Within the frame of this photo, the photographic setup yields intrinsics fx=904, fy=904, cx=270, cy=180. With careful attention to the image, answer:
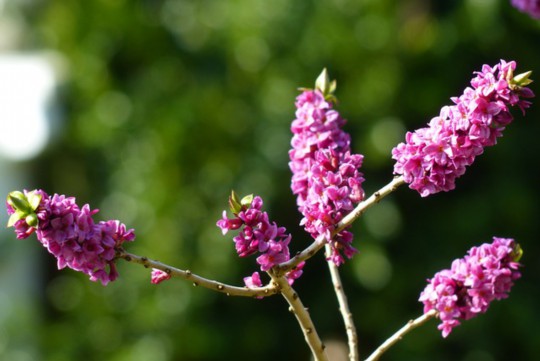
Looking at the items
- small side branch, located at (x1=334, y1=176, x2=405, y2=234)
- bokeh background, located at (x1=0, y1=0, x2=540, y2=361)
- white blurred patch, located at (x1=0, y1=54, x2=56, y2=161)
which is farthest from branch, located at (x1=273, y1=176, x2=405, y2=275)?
white blurred patch, located at (x1=0, y1=54, x2=56, y2=161)

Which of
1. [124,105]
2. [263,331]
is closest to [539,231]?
A: [263,331]

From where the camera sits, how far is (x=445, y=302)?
3.51ft

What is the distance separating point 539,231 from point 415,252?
586 millimetres

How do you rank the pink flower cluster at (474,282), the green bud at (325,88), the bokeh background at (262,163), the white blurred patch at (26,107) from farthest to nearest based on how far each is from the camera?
the white blurred patch at (26,107)
the bokeh background at (262,163)
the green bud at (325,88)
the pink flower cluster at (474,282)

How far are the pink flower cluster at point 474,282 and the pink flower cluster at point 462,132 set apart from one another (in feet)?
0.39

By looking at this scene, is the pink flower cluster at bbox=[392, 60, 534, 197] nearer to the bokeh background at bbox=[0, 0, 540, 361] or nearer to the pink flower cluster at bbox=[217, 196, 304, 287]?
the pink flower cluster at bbox=[217, 196, 304, 287]

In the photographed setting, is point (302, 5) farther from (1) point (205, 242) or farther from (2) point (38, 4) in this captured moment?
(2) point (38, 4)

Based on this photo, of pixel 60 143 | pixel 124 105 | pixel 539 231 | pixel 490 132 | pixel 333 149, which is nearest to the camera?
pixel 490 132

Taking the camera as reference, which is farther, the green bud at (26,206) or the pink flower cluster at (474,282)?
the pink flower cluster at (474,282)

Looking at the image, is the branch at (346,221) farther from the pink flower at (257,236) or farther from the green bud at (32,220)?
the green bud at (32,220)

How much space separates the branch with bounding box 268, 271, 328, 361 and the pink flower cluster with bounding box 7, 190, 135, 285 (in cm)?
19

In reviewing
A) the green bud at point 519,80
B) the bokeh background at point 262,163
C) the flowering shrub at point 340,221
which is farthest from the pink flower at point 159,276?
Result: the bokeh background at point 262,163

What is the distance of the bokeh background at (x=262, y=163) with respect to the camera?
4.13m

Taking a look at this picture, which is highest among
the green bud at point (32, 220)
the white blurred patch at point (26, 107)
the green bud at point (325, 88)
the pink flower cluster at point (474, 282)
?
the white blurred patch at point (26, 107)
